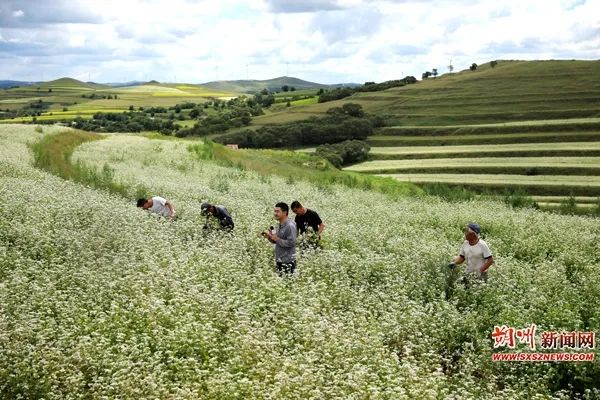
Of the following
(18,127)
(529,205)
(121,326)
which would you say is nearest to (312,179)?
(529,205)

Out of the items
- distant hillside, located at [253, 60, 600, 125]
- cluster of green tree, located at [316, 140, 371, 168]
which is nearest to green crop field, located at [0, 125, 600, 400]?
cluster of green tree, located at [316, 140, 371, 168]

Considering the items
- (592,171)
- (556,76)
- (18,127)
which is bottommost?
(592,171)

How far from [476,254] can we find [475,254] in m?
0.02

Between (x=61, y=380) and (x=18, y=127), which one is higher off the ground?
(x=18, y=127)

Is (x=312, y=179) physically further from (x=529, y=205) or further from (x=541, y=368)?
(x=541, y=368)

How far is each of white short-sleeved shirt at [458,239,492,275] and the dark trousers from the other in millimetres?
3462

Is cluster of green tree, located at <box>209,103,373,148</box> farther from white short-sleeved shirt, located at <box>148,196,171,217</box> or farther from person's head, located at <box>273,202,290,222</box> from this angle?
person's head, located at <box>273,202,290,222</box>

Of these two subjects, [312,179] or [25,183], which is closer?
[25,183]

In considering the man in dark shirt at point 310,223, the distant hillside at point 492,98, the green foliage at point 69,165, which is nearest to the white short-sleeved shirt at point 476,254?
the man in dark shirt at point 310,223

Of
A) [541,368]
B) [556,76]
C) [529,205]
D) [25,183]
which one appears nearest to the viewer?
[541,368]

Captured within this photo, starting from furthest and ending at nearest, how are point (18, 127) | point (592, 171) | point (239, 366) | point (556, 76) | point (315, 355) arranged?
point (556, 76)
point (592, 171)
point (18, 127)
point (315, 355)
point (239, 366)

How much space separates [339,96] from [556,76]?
4032cm

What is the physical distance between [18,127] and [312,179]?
19.5 metres

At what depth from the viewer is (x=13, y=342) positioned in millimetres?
8820
